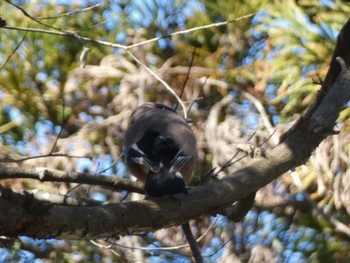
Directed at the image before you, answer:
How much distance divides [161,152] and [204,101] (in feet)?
7.34

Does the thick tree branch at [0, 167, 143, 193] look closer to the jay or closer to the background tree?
the jay

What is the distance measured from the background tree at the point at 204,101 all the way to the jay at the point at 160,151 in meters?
0.64

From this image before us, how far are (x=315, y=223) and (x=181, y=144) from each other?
5.12 ft

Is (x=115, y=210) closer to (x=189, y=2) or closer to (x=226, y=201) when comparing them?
(x=226, y=201)

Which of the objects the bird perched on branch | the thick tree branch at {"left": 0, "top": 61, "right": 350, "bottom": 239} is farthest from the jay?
the thick tree branch at {"left": 0, "top": 61, "right": 350, "bottom": 239}

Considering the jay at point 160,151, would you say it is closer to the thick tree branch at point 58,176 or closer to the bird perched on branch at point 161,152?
the bird perched on branch at point 161,152

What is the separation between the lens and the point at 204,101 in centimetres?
613

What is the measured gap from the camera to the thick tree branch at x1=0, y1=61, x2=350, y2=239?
7.95 ft

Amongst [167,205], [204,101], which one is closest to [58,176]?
[167,205]

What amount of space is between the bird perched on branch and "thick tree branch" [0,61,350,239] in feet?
0.42

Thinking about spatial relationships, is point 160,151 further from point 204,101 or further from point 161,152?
point 204,101

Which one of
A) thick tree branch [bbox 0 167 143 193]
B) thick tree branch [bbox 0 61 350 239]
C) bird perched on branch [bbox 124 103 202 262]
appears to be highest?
bird perched on branch [bbox 124 103 202 262]

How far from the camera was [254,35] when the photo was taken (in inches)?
243

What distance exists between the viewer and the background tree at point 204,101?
5.24 metres
